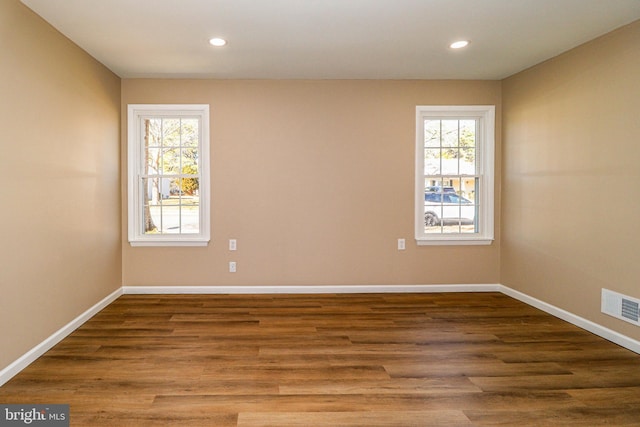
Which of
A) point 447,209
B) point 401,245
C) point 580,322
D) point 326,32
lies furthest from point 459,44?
point 580,322

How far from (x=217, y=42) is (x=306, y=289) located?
9.26 ft

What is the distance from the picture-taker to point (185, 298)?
14.9 ft

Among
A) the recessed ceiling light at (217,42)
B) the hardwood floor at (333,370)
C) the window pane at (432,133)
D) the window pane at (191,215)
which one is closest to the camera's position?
the hardwood floor at (333,370)

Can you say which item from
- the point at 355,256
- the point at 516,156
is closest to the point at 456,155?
the point at 516,156

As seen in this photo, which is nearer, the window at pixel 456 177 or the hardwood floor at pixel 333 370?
the hardwood floor at pixel 333 370

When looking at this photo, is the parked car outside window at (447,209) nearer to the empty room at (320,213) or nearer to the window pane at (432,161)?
the empty room at (320,213)

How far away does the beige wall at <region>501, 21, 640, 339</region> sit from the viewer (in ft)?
10.3

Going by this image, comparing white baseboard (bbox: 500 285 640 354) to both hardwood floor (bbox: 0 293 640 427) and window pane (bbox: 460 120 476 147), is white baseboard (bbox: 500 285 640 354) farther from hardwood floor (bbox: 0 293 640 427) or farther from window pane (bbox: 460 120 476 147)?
window pane (bbox: 460 120 476 147)

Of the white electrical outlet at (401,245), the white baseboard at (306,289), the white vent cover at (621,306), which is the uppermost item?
the white electrical outlet at (401,245)

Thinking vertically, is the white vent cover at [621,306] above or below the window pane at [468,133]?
below

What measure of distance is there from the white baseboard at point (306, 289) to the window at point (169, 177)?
54 cm

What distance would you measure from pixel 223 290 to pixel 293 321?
1.33 metres

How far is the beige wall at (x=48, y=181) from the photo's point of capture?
264cm

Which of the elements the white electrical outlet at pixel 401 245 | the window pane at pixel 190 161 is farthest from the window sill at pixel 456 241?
the window pane at pixel 190 161
